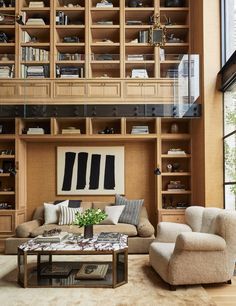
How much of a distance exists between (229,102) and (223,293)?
3561 millimetres

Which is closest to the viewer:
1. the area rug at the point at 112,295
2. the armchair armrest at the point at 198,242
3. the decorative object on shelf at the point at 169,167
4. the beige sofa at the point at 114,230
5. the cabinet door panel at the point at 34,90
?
the area rug at the point at 112,295

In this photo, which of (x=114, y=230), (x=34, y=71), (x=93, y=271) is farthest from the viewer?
(x=34, y=71)

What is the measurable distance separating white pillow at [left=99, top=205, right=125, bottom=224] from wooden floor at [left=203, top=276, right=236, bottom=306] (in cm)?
270

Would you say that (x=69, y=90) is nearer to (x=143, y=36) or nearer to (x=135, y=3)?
(x=143, y=36)

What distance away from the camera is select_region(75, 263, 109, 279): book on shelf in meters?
4.87

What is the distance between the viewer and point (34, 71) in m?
7.77

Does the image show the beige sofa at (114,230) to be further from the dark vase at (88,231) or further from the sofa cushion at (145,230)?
the dark vase at (88,231)

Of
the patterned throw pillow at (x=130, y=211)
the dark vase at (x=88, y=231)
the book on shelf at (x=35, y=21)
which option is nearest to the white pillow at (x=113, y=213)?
the patterned throw pillow at (x=130, y=211)

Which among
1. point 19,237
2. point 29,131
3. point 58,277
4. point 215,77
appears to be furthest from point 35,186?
point 215,77

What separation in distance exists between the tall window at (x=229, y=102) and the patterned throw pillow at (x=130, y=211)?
5.15ft

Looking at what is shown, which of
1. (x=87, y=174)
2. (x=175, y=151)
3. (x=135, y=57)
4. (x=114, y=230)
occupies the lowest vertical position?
(x=114, y=230)

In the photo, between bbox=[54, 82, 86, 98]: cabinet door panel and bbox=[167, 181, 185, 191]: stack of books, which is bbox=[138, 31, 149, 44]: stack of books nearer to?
bbox=[54, 82, 86, 98]: cabinet door panel

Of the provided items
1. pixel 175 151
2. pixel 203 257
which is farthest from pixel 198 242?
pixel 175 151

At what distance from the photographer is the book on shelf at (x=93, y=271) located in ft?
16.0
